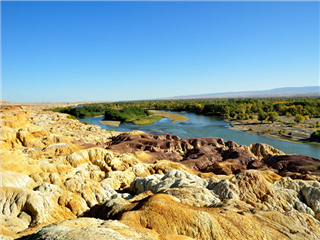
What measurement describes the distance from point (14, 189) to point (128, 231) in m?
13.7

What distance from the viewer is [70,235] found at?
9.32 m

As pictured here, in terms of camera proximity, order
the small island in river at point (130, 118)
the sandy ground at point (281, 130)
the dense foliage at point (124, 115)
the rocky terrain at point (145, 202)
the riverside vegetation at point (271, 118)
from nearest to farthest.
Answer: the rocky terrain at point (145, 202), the sandy ground at point (281, 130), the riverside vegetation at point (271, 118), the small island in river at point (130, 118), the dense foliage at point (124, 115)

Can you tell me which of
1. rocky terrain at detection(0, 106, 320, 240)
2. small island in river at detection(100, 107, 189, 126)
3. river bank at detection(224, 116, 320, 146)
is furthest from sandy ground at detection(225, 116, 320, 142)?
rocky terrain at detection(0, 106, 320, 240)

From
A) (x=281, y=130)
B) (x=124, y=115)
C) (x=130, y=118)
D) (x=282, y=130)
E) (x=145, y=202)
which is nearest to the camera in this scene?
(x=145, y=202)

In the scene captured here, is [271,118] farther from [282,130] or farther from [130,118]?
[130,118]

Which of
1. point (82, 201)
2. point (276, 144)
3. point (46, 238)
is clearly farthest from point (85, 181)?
point (276, 144)

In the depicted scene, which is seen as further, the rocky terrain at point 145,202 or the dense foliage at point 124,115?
the dense foliage at point 124,115

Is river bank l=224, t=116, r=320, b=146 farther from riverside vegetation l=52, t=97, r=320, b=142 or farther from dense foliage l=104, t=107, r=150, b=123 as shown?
dense foliage l=104, t=107, r=150, b=123

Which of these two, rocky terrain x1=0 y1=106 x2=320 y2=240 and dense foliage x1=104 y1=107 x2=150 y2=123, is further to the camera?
dense foliage x1=104 y1=107 x2=150 y2=123

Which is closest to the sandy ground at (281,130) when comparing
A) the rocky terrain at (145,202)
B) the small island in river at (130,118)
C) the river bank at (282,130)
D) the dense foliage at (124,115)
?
the river bank at (282,130)

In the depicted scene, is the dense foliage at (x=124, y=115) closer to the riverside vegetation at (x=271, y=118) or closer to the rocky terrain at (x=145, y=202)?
the riverside vegetation at (x=271, y=118)

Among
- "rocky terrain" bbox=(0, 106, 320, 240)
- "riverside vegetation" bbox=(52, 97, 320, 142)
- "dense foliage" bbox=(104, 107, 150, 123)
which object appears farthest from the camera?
"dense foliage" bbox=(104, 107, 150, 123)

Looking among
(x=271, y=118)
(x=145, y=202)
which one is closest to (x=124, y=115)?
(x=271, y=118)

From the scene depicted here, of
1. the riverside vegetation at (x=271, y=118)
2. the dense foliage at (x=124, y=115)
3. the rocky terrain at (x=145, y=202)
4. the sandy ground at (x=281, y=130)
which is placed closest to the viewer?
the rocky terrain at (x=145, y=202)
